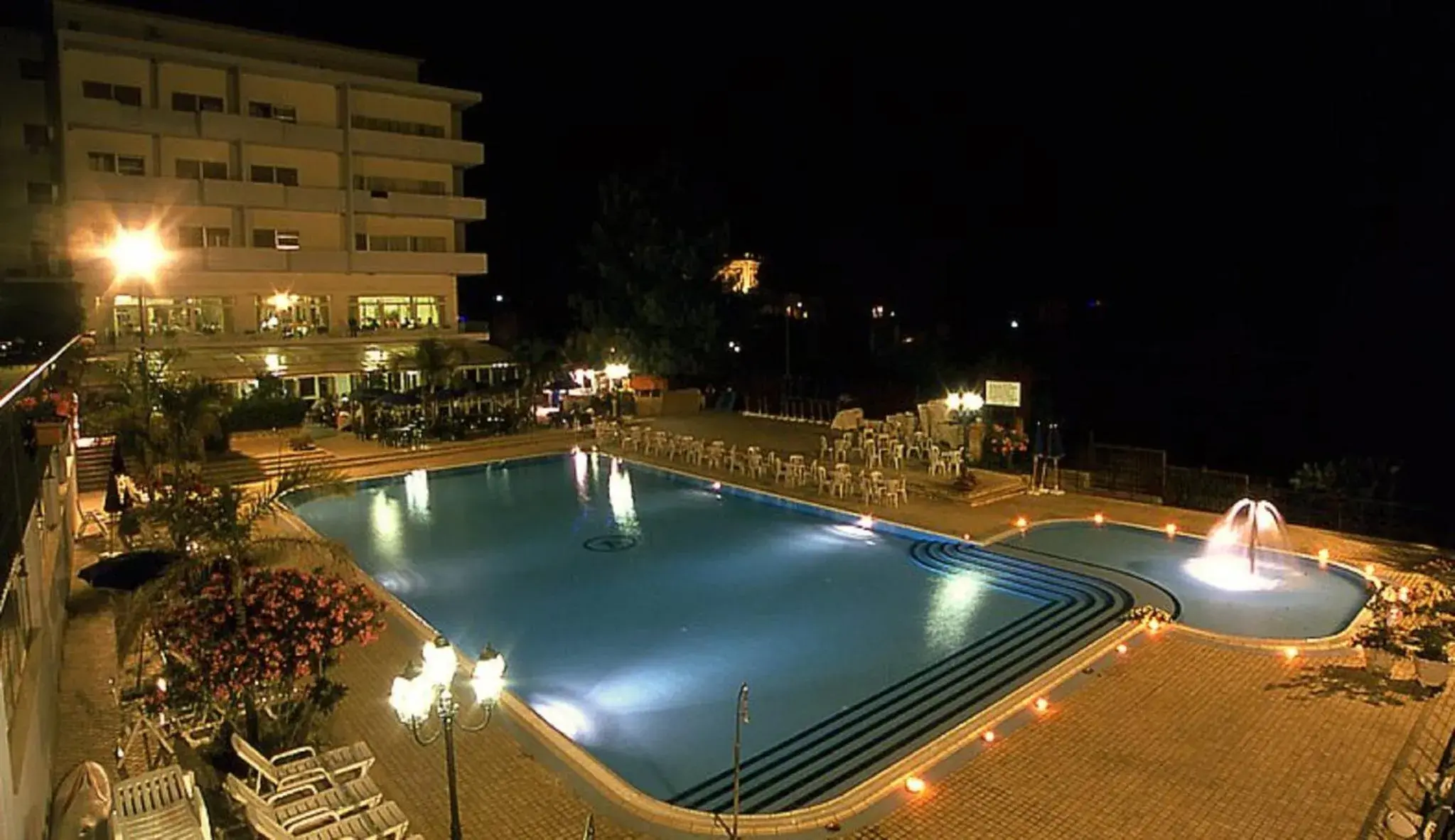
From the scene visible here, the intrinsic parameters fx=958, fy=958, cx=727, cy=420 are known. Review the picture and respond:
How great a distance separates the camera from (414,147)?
36438 millimetres

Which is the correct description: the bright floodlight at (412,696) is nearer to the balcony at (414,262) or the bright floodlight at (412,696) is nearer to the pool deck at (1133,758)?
the pool deck at (1133,758)

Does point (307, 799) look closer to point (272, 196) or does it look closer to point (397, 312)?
point (272, 196)

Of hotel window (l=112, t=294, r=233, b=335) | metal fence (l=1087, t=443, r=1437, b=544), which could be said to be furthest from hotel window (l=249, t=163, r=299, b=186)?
metal fence (l=1087, t=443, r=1437, b=544)

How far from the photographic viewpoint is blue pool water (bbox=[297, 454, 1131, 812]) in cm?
927

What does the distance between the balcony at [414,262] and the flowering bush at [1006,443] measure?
949 inches

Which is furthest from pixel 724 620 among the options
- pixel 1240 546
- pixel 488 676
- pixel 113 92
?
pixel 113 92

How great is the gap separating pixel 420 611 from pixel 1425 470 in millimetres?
30229

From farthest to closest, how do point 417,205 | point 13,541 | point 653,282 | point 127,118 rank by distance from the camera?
point 417,205 < point 653,282 < point 127,118 < point 13,541

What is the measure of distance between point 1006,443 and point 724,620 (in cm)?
977

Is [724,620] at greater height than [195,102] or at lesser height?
lesser

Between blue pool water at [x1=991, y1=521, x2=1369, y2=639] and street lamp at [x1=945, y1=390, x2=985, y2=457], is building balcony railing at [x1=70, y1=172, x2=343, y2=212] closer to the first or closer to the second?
street lamp at [x1=945, y1=390, x2=985, y2=457]

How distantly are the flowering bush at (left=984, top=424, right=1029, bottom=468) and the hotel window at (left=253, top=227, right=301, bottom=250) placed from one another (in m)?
25.1

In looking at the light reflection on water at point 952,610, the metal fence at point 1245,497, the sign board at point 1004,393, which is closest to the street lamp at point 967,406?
the sign board at point 1004,393

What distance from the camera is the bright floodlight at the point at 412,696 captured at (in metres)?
5.88
